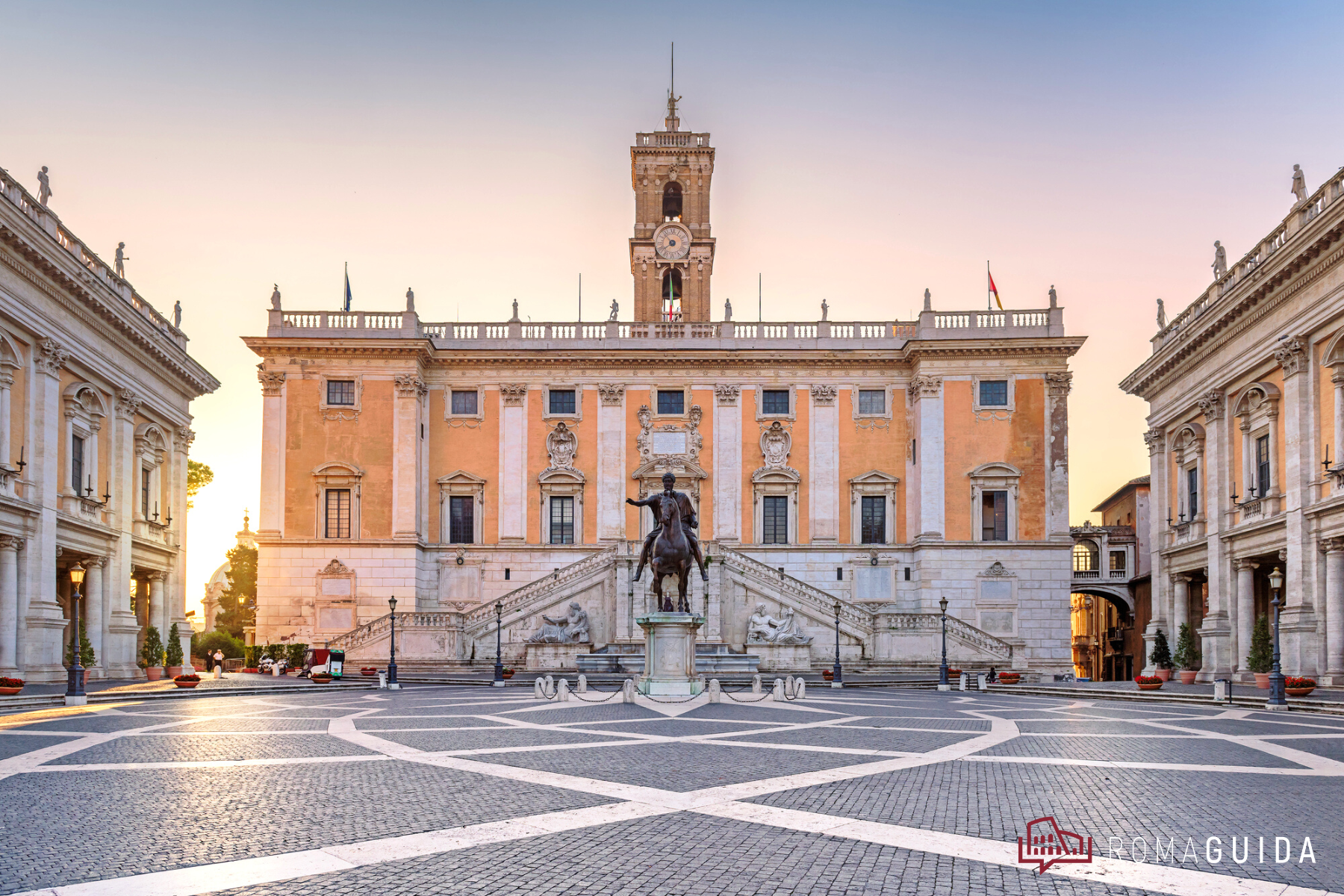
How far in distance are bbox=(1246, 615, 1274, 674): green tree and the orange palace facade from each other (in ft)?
51.2

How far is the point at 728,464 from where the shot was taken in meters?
57.2

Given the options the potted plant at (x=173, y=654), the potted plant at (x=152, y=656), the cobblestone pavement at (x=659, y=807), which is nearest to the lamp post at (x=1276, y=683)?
the cobblestone pavement at (x=659, y=807)

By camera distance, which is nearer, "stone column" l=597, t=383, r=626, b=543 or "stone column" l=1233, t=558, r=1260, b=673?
"stone column" l=1233, t=558, r=1260, b=673

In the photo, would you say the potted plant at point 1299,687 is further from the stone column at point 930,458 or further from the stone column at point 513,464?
the stone column at point 513,464

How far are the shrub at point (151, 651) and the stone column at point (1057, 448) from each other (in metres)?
35.8

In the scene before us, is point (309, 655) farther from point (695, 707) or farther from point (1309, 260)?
point (1309, 260)

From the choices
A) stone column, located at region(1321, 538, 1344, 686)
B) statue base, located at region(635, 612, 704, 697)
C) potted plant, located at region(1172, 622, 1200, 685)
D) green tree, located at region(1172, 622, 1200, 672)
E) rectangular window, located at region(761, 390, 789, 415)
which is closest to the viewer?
statue base, located at region(635, 612, 704, 697)

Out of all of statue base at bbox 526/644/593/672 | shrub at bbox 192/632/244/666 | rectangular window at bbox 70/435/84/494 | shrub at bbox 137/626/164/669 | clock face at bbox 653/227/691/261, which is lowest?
shrub at bbox 192/632/244/666

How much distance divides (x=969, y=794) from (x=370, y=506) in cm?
4604

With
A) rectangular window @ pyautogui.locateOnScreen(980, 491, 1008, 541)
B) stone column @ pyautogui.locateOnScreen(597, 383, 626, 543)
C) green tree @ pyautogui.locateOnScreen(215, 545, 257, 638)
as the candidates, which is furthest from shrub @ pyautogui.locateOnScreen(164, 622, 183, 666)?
green tree @ pyautogui.locateOnScreen(215, 545, 257, 638)

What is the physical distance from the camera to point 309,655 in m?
49.2

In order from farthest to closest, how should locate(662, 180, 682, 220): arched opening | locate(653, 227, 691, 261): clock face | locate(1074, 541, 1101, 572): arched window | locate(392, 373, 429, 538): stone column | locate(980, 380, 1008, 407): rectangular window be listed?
locate(1074, 541, 1101, 572): arched window → locate(662, 180, 682, 220): arched opening → locate(653, 227, 691, 261): clock face → locate(980, 380, 1008, 407): rectangular window → locate(392, 373, 429, 538): stone column

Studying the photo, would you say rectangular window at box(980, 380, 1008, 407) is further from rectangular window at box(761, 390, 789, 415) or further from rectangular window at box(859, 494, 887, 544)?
rectangular window at box(761, 390, 789, 415)

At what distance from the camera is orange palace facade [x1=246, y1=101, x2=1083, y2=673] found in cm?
5484
